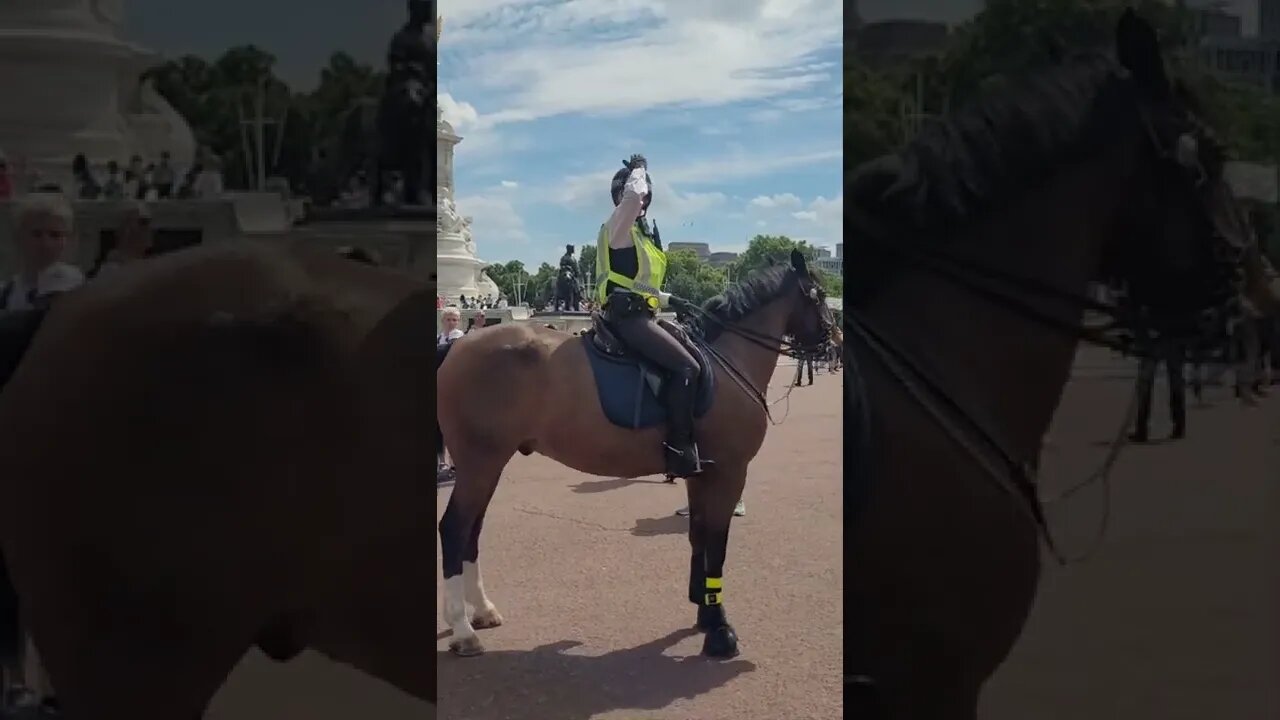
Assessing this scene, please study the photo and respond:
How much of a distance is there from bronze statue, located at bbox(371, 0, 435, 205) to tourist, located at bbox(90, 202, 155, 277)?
470 mm

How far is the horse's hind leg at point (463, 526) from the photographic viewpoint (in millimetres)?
4238

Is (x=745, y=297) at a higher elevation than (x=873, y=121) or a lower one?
lower

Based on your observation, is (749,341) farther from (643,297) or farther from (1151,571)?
(1151,571)

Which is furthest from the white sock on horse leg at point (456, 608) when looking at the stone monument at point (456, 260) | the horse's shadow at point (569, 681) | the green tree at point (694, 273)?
the green tree at point (694, 273)

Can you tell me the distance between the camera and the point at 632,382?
4.45m

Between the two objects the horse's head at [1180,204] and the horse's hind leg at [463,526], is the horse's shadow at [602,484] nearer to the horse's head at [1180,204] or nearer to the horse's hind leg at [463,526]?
the horse's hind leg at [463,526]

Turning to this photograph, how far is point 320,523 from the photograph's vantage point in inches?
78.8

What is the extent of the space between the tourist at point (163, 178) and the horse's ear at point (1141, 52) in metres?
2.01

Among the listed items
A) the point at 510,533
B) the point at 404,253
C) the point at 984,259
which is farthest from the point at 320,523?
the point at 510,533

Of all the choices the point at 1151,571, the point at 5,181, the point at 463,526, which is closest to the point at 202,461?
the point at 5,181

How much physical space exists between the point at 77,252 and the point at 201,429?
1.48ft

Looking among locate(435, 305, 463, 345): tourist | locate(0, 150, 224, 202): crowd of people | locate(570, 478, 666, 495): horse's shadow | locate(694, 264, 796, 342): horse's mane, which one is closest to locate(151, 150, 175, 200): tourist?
locate(0, 150, 224, 202): crowd of people

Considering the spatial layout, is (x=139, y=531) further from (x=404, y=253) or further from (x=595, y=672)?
(x=595, y=672)

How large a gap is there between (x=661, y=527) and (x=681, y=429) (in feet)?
6.68
